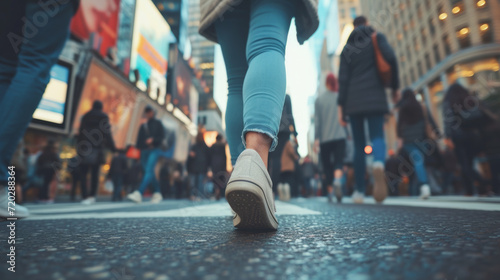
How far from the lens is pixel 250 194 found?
92cm

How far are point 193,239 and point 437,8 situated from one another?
3172cm

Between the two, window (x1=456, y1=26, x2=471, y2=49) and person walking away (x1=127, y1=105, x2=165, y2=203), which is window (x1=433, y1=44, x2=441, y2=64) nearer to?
window (x1=456, y1=26, x2=471, y2=49)

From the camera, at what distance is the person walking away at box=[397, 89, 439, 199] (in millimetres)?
4738

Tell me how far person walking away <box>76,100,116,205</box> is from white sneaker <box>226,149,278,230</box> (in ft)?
15.8

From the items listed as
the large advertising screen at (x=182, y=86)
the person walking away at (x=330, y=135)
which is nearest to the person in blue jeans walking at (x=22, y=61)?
the person walking away at (x=330, y=135)

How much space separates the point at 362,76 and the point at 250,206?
3.07 meters

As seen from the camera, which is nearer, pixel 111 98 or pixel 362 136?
pixel 362 136

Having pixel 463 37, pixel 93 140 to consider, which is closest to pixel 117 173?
pixel 93 140

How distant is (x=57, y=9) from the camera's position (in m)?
1.68

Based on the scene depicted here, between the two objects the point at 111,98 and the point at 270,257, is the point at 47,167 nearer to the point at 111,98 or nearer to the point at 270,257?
the point at 111,98

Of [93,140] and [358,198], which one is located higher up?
[93,140]

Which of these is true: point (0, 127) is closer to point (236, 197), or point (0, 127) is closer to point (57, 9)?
point (57, 9)

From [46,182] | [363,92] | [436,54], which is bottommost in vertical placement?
[46,182]
